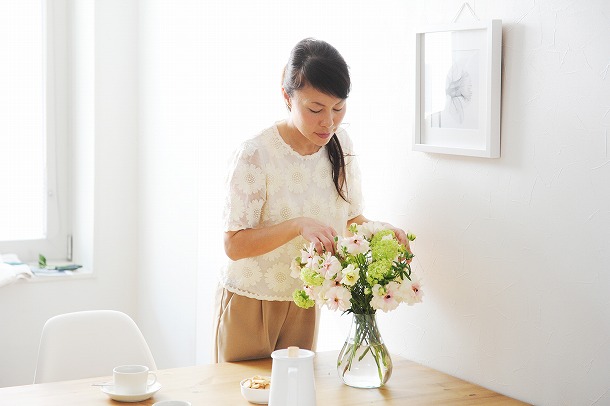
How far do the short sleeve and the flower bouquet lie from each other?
0.17m

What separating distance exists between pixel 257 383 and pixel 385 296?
0.32 meters

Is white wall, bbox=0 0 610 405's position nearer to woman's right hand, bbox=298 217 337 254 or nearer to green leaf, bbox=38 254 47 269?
green leaf, bbox=38 254 47 269

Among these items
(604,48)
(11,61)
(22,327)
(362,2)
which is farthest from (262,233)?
(11,61)

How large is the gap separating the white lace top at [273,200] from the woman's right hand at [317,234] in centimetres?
13

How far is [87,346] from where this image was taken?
7.53 ft

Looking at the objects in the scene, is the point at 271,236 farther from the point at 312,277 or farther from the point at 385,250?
the point at 385,250

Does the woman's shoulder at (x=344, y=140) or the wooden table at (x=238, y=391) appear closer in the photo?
the wooden table at (x=238, y=391)

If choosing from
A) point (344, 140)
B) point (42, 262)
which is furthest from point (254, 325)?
point (42, 262)

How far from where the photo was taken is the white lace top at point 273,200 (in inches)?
79.4

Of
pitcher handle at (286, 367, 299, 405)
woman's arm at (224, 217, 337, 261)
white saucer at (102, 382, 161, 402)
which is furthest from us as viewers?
woman's arm at (224, 217, 337, 261)

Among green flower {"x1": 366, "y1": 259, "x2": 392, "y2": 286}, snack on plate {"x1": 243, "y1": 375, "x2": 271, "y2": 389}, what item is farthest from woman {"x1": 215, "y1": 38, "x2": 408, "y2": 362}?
snack on plate {"x1": 243, "y1": 375, "x2": 271, "y2": 389}

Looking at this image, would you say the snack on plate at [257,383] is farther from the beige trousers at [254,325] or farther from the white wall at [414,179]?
the white wall at [414,179]

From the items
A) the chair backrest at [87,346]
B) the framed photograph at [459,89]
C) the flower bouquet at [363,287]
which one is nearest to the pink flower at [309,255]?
the flower bouquet at [363,287]

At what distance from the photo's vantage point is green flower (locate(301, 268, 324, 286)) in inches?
72.6
